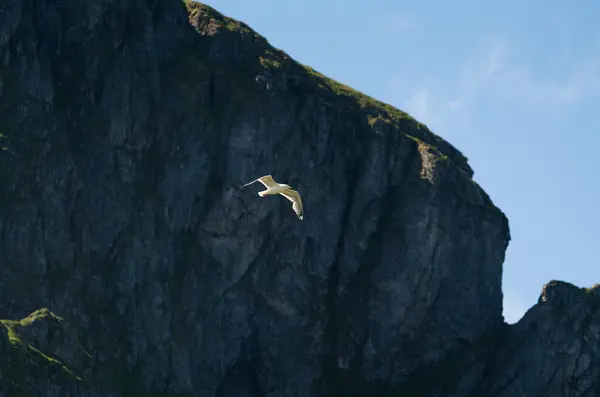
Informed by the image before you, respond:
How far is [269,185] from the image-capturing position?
619ft

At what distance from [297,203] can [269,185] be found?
6.10 metres

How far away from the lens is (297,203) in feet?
602
